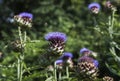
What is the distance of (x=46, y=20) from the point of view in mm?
12578

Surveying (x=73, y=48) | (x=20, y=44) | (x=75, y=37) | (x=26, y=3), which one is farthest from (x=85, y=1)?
(x=20, y=44)

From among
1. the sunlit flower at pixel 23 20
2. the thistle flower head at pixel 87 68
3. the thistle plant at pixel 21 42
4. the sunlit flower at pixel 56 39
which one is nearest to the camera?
the thistle flower head at pixel 87 68

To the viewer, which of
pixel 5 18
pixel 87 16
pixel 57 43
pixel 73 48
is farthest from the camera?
pixel 5 18

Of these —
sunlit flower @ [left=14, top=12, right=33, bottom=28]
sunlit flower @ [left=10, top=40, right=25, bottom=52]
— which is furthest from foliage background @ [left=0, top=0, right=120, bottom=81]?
sunlit flower @ [left=10, top=40, right=25, bottom=52]

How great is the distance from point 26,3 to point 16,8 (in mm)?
418

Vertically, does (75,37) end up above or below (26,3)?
below

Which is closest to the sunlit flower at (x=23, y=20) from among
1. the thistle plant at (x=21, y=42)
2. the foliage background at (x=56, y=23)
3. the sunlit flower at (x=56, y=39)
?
the thistle plant at (x=21, y=42)

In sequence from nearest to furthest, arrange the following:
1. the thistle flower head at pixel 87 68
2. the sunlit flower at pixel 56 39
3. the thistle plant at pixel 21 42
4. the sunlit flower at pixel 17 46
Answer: the thistle flower head at pixel 87 68, the sunlit flower at pixel 56 39, the thistle plant at pixel 21 42, the sunlit flower at pixel 17 46

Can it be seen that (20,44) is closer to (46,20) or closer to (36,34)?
(36,34)

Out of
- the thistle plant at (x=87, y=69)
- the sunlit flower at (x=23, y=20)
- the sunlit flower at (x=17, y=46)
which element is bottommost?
the thistle plant at (x=87, y=69)

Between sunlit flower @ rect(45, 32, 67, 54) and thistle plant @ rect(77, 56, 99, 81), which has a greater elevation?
sunlit flower @ rect(45, 32, 67, 54)

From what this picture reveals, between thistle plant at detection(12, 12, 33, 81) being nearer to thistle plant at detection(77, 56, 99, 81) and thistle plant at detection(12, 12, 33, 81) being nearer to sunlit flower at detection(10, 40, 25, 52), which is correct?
sunlit flower at detection(10, 40, 25, 52)

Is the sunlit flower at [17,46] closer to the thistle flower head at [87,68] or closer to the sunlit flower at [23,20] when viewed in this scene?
the sunlit flower at [23,20]

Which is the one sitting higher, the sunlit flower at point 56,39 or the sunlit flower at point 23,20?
the sunlit flower at point 23,20
